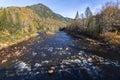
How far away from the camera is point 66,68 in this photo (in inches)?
1660

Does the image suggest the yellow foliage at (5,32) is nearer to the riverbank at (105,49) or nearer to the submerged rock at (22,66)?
the riverbank at (105,49)

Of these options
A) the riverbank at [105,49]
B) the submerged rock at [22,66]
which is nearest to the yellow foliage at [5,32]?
the riverbank at [105,49]

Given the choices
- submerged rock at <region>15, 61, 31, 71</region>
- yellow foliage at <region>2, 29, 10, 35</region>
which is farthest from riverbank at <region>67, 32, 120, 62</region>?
yellow foliage at <region>2, 29, 10, 35</region>

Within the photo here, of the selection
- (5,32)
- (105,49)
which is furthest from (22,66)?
(5,32)

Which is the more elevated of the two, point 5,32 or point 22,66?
point 5,32

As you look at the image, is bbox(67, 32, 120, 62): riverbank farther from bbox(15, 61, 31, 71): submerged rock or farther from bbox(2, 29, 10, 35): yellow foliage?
bbox(2, 29, 10, 35): yellow foliage

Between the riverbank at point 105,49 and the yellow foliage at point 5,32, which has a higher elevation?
the yellow foliage at point 5,32

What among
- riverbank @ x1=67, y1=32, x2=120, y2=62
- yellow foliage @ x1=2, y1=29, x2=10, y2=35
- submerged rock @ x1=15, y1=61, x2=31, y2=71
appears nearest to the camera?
submerged rock @ x1=15, y1=61, x2=31, y2=71

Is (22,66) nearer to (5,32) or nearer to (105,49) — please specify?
(105,49)

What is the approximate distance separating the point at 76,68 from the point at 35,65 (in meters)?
9.13

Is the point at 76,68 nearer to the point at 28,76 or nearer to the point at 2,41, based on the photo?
the point at 28,76

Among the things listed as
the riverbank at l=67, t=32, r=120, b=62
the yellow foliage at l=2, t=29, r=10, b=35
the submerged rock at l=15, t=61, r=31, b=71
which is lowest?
the riverbank at l=67, t=32, r=120, b=62

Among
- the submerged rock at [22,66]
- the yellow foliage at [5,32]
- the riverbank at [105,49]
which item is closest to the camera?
the submerged rock at [22,66]

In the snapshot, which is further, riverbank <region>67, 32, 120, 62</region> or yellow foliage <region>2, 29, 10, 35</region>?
yellow foliage <region>2, 29, 10, 35</region>
